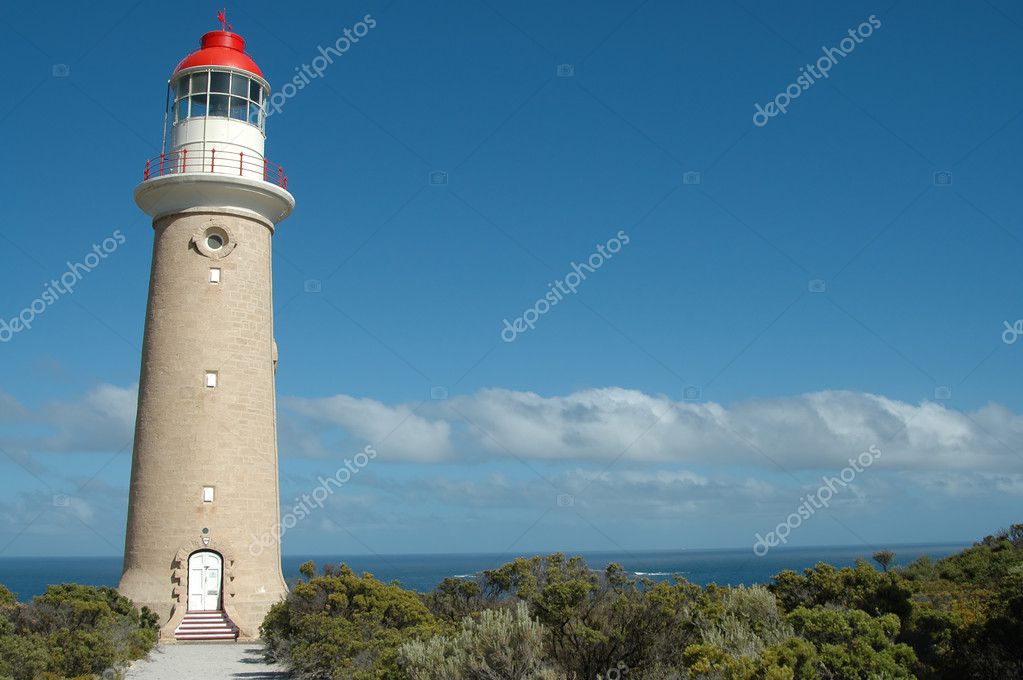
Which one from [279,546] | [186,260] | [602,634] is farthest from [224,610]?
[602,634]

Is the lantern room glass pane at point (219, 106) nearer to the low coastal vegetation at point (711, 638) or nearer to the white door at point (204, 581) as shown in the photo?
the white door at point (204, 581)

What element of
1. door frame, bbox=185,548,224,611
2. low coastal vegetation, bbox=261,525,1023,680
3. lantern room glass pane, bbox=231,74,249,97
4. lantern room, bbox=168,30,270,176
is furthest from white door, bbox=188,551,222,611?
lantern room glass pane, bbox=231,74,249,97

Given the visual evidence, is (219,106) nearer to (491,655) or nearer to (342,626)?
(342,626)

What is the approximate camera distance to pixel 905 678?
396 inches

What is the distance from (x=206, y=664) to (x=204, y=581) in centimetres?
348

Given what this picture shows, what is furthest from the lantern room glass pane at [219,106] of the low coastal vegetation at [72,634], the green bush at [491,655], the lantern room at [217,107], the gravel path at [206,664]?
the green bush at [491,655]

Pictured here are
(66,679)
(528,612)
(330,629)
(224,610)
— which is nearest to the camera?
(528,612)

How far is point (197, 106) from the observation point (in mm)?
23719

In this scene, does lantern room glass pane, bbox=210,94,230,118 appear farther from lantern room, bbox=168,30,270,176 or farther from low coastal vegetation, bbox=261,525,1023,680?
low coastal vegetation, bbox=261,525,1023,680

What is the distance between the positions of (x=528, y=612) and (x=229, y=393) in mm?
12235

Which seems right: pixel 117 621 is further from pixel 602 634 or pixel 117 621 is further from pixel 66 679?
pixel 602 634

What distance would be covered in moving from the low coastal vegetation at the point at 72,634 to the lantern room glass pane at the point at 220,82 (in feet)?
39.4

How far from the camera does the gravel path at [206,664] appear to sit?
17.4 meters

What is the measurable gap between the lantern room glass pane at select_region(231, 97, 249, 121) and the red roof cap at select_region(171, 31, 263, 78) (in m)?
0.76
